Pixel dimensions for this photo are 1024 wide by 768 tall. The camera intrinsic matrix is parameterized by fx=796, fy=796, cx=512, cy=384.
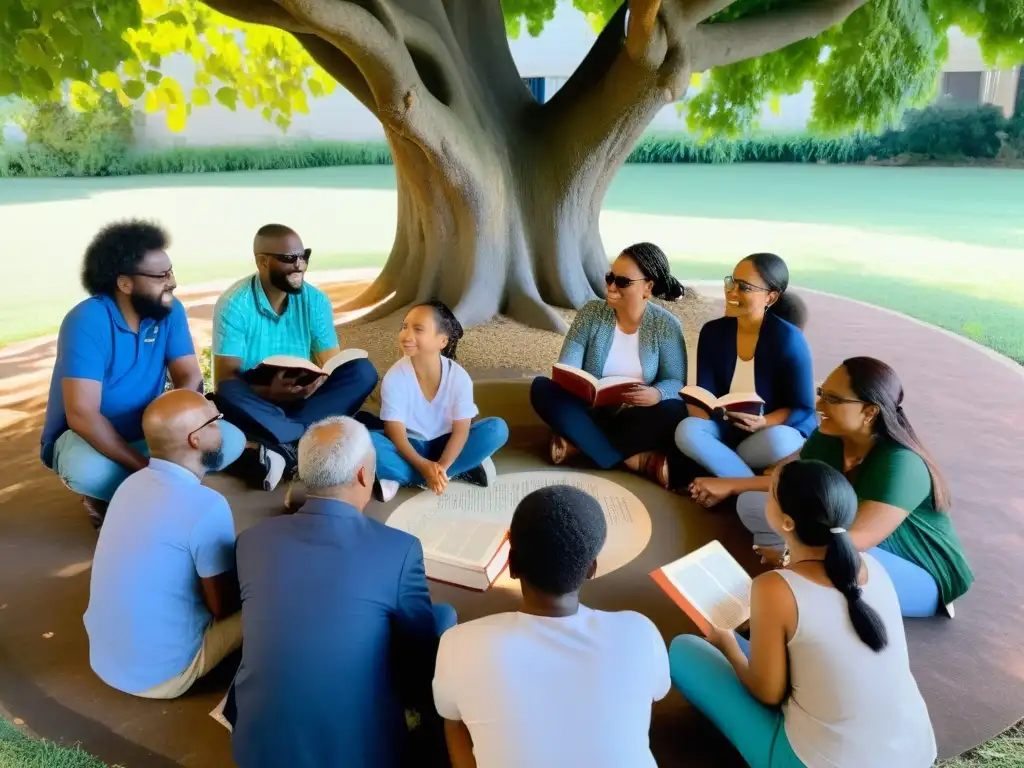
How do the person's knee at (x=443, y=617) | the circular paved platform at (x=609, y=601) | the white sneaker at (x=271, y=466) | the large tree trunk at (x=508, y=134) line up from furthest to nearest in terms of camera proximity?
1. the large tree trunk at (x=508, y=134)
2. the white sneaker at (x=271, y=466)
3. the circular paved platform at (x=609, y=601)
4. the person's knee at (x=443, y=617)

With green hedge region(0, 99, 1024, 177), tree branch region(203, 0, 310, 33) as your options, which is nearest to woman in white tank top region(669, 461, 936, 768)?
tree branch region(203, 0, 310, 33)

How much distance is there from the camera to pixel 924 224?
15.8 meters

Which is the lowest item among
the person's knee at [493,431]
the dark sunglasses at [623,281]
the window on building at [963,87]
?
the person's knee at [493,431]

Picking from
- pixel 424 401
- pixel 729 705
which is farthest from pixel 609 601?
pixel 424 401

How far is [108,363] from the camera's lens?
359 centimetres

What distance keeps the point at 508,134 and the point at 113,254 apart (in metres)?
4.41

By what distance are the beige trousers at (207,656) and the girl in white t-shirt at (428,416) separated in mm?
1301

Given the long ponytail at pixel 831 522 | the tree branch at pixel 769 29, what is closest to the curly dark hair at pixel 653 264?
the long ponytail at pixel 831 522

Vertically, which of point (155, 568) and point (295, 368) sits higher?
point (295, 368)

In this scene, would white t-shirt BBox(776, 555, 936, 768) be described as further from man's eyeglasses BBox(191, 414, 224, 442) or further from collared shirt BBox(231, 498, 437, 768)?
man's eyeglasses BBox(191, 414, 224, 442)

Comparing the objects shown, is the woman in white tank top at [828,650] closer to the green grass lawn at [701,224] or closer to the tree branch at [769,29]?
the tree branch at [769,29]

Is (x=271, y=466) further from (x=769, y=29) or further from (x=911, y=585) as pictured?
(x=769, y=29)

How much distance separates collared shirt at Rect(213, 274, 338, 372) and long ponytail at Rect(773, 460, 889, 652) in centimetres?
297

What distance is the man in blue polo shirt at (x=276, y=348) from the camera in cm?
413
